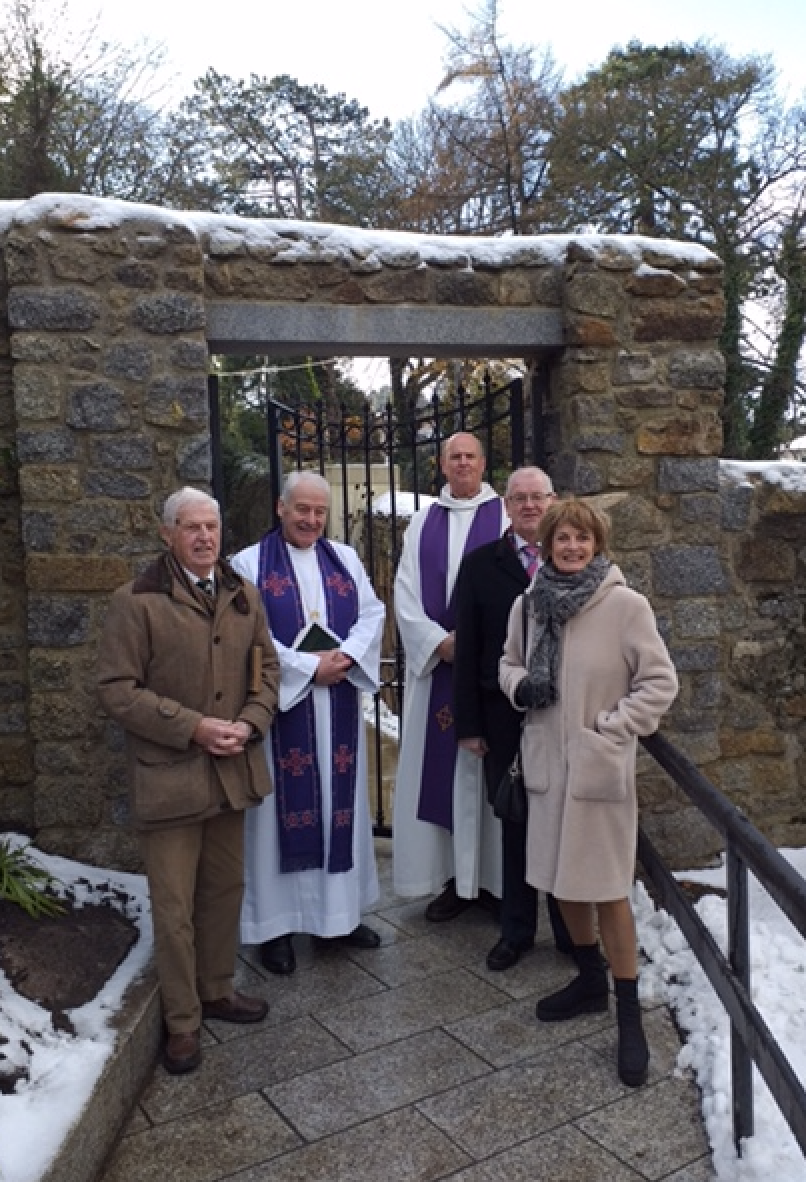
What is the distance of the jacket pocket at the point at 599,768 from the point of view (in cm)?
264

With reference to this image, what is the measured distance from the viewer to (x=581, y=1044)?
291 centimetres

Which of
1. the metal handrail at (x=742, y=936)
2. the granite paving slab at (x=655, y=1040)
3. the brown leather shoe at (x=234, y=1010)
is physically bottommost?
the granite paving slab at (x=655, y=1040)

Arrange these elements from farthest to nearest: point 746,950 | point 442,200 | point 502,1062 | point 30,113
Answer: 1. point 442,200
2. point 30,113
3. point 502,1062
4. point 746,950

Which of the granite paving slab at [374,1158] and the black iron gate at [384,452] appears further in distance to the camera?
the black iron gate at [384,452]

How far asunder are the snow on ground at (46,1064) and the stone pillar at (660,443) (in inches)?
97.0

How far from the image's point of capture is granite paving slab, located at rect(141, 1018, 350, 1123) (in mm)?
2676

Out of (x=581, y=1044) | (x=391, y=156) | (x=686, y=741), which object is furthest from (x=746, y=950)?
(x=391, y=156)

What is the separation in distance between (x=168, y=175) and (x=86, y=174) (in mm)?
2172

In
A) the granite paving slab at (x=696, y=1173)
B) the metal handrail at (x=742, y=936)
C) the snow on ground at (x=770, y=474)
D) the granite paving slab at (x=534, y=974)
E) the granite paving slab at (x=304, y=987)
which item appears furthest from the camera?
the snow on ground at (x=770, y=474)

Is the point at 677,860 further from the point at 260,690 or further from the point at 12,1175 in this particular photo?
the point at 12,1175

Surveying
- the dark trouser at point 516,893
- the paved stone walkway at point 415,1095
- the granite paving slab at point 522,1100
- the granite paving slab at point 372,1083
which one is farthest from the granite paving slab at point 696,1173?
Result: the dark trouser at point 516,893

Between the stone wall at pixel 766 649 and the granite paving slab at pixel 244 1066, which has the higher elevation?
the stone wall at pixel 766 649

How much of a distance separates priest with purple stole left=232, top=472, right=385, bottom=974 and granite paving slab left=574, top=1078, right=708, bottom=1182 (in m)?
1.17

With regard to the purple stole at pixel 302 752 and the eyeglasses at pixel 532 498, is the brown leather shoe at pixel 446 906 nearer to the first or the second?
the purple stole at pixel 302 752
